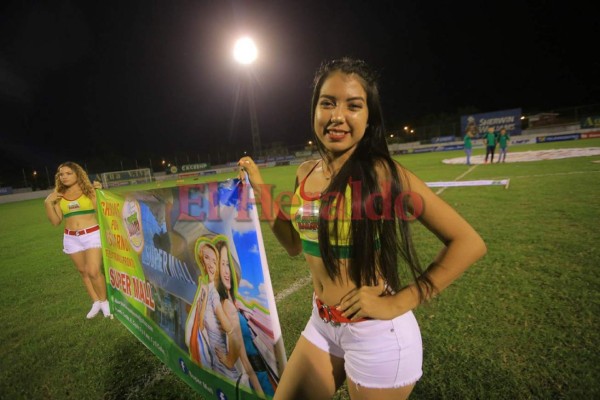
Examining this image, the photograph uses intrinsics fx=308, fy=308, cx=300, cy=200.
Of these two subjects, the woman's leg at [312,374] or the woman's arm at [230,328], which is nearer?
the woman's leg at [312,374]

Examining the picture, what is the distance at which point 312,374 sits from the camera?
5.65 ft

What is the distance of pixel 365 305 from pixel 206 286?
141 centimetres

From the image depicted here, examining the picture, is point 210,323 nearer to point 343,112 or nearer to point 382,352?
point 382,352

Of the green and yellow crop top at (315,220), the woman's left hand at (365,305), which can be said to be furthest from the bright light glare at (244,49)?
the woman's left hand at (365,305)

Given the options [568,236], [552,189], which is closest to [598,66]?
[552,189]

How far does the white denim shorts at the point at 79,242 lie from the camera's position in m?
4.55

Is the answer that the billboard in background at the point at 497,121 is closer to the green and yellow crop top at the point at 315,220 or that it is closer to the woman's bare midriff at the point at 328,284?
the green and yellow crop top at the point at 315,220

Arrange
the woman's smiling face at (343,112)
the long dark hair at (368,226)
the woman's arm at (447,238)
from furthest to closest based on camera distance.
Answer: the woman's smiling face at (343,112) → the long dark hair at (368,226) → the woman's arm at (447,238)

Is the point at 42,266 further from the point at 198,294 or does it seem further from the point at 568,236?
the point at 568,236

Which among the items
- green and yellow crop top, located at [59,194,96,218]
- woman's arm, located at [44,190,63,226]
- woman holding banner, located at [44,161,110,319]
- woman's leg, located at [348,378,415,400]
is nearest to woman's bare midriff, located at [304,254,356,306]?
woman's leg, located at [348,378,415,400]

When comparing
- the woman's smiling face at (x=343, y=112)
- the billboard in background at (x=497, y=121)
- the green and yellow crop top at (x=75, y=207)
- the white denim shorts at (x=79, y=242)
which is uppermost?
the billboard in background at (x=497, y=121)

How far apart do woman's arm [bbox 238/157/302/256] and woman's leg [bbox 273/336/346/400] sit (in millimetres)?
637

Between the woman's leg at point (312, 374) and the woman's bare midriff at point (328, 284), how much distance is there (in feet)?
1.00

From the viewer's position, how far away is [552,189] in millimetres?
9359
